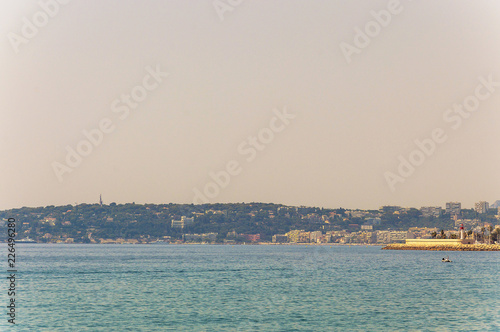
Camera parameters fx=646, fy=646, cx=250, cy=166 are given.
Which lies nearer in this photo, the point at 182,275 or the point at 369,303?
the point at 369,303

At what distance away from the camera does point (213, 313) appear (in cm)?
4653

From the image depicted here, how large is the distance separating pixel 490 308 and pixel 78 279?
155 feet

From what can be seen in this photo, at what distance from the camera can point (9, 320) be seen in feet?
139

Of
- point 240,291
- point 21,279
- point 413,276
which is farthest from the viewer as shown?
point 413,276

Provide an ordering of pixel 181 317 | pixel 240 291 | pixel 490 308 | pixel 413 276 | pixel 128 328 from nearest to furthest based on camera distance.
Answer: pixel 128 328
pixel 181 317
pixel 490 308
pixel 240 291
pixel 413 276

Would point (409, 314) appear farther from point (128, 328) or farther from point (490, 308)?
point (128, 328)

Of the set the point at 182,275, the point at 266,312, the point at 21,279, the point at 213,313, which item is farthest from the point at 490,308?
the point at 21,279

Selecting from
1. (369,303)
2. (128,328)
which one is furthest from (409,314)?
(128,328)

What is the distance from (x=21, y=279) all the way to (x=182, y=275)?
64.7ft

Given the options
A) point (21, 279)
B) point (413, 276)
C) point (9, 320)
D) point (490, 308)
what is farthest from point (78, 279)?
point (490, 308)

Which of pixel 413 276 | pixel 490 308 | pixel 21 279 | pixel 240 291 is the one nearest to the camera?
pixel 490 308

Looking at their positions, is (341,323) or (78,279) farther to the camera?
(78,279)

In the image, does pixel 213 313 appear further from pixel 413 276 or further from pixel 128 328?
pixel 413 276

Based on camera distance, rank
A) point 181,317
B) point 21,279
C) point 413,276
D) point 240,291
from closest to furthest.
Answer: point 181,317 → point 240,291 → point 21,279 → point 413,276
